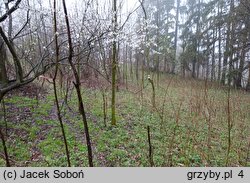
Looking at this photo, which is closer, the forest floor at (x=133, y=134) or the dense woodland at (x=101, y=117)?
the dense woodland at (x=101, y=117)

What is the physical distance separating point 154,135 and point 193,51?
18670 mm

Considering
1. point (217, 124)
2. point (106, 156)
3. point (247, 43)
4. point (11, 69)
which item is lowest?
point (106, 156)

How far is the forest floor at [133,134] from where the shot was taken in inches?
169

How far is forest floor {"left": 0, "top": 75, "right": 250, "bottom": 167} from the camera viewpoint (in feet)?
14.1

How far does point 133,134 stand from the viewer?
6.14 meters

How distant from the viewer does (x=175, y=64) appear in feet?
81.0

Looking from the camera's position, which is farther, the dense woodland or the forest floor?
the forest floor

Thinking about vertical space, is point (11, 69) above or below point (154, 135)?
above

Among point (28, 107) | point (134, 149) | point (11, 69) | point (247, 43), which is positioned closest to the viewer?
point (134, 149)

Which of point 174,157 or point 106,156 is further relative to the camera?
point 106,156

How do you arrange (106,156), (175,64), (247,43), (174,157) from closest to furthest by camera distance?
(174,157) < (106,156) < (247,43) < (175,64)

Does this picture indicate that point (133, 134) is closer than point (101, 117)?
Yes
